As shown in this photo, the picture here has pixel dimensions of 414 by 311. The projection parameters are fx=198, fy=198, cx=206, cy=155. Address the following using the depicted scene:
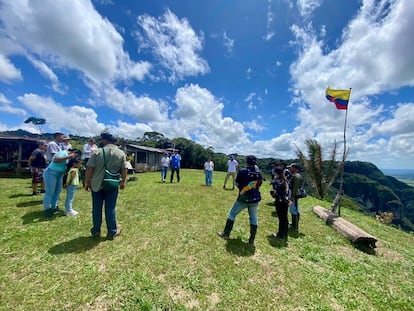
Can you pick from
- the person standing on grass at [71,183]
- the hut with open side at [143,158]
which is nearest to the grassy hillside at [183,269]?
the person standing on grass at [71,183]

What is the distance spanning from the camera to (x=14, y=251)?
345 centimetres

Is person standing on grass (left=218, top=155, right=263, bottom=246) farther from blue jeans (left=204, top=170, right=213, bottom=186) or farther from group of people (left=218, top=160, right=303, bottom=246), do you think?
blue jeans (left=204, top=170, right=213, bottom=186)

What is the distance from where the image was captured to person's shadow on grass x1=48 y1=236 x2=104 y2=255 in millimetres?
3547

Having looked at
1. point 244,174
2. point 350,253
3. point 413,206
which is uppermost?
point 244,174

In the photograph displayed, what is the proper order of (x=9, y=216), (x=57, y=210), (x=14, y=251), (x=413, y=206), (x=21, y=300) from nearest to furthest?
(x=21, y=300) < (x=14, y=251) < (x=9, y=216) < (x=57, y=210) < (x=413, y=206)

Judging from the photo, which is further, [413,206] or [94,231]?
[413,206]

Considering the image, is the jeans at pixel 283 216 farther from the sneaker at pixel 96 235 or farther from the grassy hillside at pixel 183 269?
the sneaker at pixel 96 235

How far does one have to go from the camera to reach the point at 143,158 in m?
27.7

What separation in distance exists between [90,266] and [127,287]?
852mm

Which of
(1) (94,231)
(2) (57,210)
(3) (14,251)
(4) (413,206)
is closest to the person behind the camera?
(3) (14,251)

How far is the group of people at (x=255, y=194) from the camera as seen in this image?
4.24m

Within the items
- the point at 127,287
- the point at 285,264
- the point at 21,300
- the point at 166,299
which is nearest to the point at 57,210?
the point at 21,300

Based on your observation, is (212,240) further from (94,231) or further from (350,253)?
(350,253)

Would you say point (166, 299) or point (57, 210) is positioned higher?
point (57, 210)
